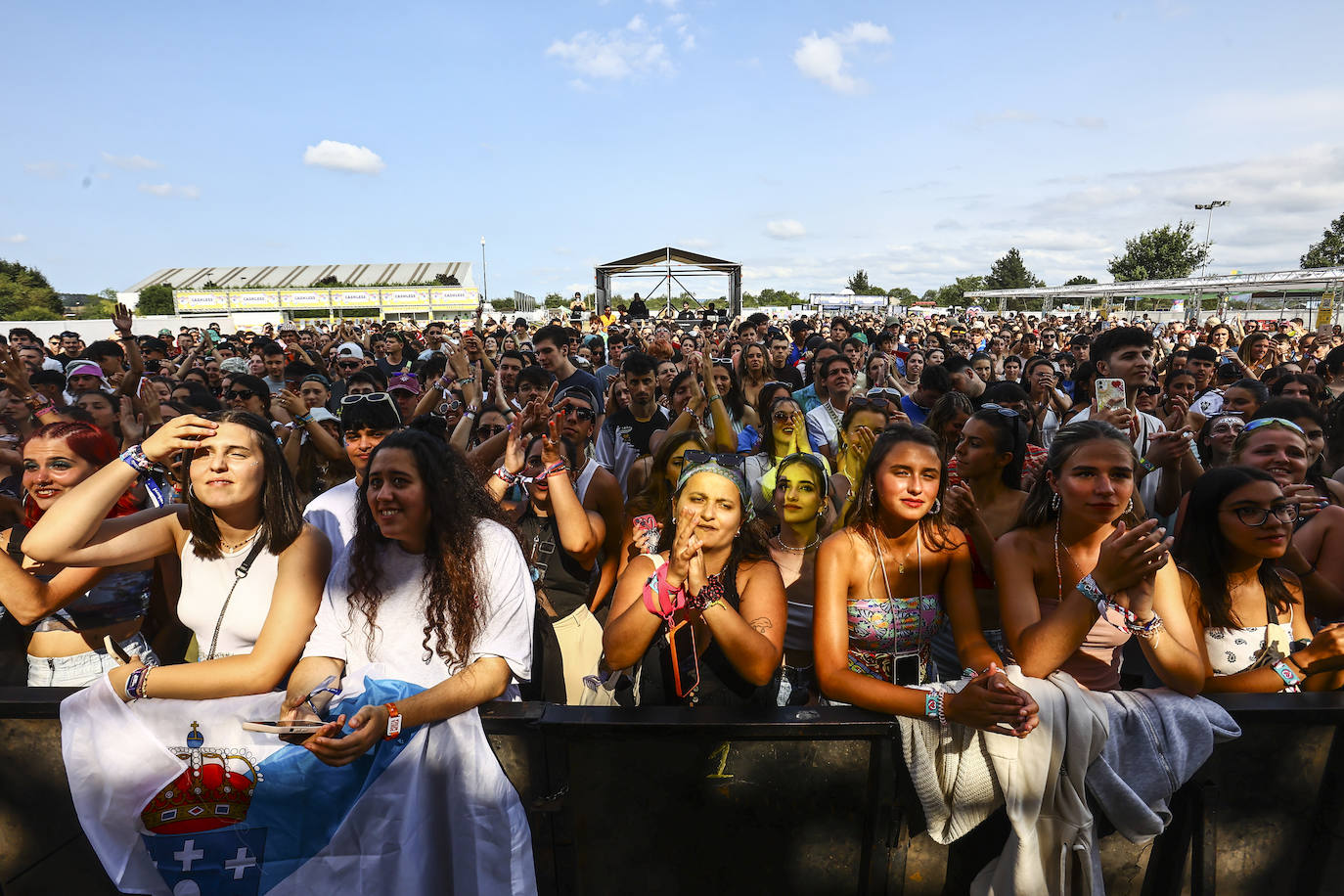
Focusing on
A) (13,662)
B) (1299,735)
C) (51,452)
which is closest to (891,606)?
(1299,735)

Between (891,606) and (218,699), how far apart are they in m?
2.28

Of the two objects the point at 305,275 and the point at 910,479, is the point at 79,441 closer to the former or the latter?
the point at 910,479

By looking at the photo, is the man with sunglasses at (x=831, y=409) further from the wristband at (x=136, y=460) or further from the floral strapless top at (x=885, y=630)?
the wristband at (x=136, y=460)

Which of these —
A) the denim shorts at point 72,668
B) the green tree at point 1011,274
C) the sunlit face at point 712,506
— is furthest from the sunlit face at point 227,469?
the green tree at point 1011,274

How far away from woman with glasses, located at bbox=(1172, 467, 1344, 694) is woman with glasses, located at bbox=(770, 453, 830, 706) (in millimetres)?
1355

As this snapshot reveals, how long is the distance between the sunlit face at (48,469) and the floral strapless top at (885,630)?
3.16 m

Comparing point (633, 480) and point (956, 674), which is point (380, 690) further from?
point (633, 480)

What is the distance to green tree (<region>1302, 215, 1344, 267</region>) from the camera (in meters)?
46.9

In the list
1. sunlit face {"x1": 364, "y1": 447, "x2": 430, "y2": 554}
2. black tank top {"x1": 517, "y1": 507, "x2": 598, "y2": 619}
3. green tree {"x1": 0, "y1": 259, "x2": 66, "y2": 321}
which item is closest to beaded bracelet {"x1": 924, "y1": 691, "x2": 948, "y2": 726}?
sunlit face {"x1": 364, "y1": 447, "x2": 430, "y2": 554}

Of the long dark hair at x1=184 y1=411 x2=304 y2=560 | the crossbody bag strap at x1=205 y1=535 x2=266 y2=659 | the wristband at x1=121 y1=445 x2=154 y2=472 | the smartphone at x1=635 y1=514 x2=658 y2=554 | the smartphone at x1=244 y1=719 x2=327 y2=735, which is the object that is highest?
the wristband at x1=121 y1=445 x2=154 y2=472

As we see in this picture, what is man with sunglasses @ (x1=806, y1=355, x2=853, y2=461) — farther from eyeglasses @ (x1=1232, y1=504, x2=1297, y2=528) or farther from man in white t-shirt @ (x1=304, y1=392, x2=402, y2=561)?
man in white t-shirt @ (x1=304, y1=392, x2=402, y2=561)

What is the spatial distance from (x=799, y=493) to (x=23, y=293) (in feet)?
188

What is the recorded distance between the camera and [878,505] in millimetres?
2504

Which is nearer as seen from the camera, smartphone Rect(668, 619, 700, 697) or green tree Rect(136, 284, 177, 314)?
smartphone Rect(668, 619, 700, 697)
